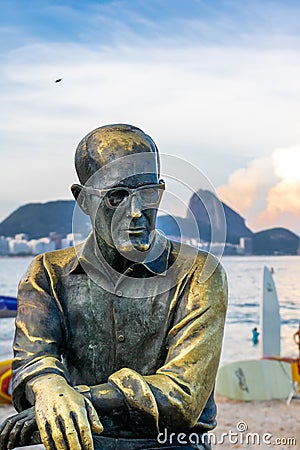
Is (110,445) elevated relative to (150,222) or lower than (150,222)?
lower

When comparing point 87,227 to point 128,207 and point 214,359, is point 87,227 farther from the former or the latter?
point 214,359

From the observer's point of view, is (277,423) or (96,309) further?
(277,423)

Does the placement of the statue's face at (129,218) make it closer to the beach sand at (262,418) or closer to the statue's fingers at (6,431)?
the statue's fingers at (6,431)

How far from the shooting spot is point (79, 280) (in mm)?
3279

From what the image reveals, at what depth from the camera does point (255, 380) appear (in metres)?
12.0

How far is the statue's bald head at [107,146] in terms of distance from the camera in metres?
3.14

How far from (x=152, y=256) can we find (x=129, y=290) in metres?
0.16

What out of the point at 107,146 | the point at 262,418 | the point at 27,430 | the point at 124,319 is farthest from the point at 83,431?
the point at 262,418

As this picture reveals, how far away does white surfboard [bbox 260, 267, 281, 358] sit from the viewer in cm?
1324

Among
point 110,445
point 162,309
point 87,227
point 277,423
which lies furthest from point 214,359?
point 277,423

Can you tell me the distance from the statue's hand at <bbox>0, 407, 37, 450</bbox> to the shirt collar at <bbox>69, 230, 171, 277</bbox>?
0.64m

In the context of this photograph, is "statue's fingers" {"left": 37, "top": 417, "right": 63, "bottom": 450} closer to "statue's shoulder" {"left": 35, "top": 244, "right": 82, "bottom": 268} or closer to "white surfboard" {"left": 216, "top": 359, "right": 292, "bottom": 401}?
"statue's shoulder" {"left": 35, "top": 244, "right": 82, "bottom": 268}

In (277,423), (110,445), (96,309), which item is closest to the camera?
(110,445)

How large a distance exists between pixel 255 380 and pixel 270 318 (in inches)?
74.1
